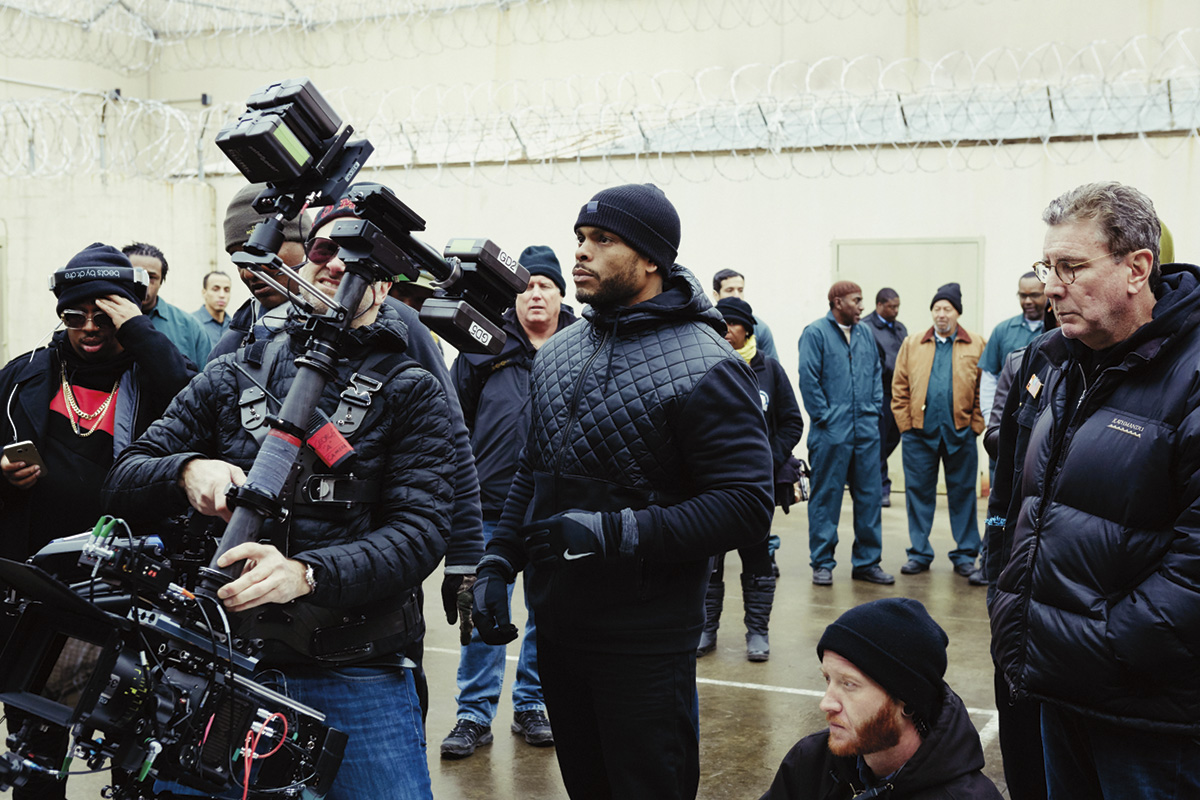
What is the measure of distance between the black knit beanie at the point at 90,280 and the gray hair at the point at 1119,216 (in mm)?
2816

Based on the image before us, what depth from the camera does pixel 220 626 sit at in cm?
220

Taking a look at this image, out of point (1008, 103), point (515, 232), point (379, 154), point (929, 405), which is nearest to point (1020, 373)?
point (929, 405)

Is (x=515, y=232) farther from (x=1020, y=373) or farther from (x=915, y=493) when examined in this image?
(x=1020, y=373)

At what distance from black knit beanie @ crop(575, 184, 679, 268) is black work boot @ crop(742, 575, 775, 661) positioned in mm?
3442

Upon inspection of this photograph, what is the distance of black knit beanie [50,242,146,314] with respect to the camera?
3.67 m

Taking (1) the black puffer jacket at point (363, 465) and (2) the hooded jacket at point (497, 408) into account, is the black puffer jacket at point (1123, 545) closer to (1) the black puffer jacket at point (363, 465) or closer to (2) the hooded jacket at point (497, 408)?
(1) the black puffer jacket at point (363, 465)

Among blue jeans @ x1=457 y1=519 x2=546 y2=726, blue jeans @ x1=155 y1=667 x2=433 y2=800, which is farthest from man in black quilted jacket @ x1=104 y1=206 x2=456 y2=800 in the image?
blue jeans @ x1=457 y1=519 x2=546 y2=726

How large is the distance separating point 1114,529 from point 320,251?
1975mm

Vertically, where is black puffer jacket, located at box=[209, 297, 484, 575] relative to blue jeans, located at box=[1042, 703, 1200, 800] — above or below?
above

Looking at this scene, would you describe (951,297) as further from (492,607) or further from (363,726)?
(363,726)

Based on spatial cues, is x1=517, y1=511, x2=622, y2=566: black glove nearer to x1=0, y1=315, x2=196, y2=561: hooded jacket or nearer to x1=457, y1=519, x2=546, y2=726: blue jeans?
x1=0, y1=315, x2=196, y2=561: hooded jacket

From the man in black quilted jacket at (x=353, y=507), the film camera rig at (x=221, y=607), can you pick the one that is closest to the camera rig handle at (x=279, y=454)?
the film camera rig at (x=221, y=607)

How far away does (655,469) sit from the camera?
2918mm

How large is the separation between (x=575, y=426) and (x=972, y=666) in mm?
3873
